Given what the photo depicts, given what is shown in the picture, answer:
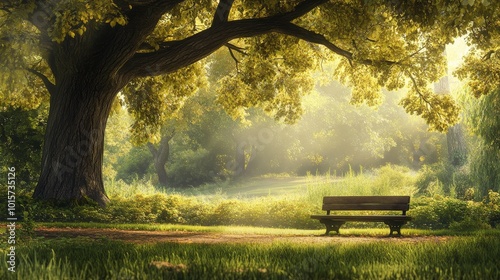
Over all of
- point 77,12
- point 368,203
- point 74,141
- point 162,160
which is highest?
point 77,12

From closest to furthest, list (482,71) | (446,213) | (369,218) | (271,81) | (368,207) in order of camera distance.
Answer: (369,218)
(368,207)
(482,71)
(446,213)
(271,81)

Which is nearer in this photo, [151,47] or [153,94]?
[151,47]

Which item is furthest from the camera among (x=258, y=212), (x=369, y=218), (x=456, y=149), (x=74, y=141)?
(x=456, y=149)

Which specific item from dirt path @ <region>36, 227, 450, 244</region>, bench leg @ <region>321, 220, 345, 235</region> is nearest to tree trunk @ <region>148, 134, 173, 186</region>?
bench leg @ <region>321, 220, 345, 235</region>

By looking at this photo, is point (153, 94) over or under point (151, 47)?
under

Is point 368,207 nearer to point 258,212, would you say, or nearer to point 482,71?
point 258,212

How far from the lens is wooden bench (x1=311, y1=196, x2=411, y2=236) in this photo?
41.5 ft

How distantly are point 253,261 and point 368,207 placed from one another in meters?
7.60

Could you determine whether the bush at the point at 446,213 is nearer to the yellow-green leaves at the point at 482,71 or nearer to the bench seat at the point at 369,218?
the yellow-green leaves at the point at 482,71

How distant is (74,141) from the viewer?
50.4ft

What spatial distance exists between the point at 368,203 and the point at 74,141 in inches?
314

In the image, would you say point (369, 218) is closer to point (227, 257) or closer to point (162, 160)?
point (227, 257)

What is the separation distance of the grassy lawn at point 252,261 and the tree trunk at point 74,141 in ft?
21.8

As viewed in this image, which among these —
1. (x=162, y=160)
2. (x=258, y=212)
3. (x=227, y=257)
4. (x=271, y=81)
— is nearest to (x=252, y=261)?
(x=227, y=257)
